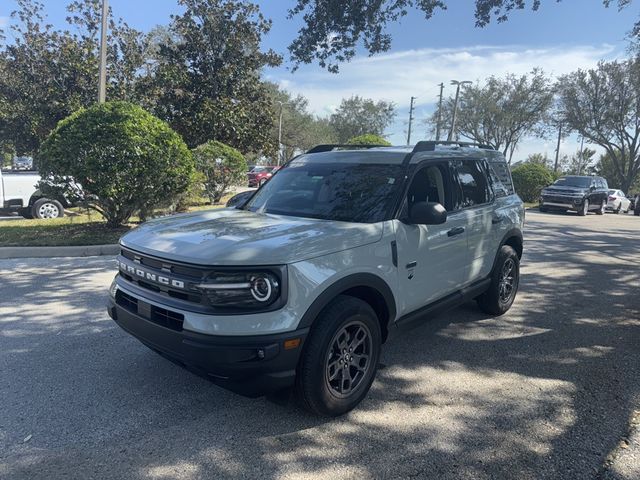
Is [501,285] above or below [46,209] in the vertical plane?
below

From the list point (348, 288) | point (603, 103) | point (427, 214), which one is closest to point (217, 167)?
→ point (427, 214)

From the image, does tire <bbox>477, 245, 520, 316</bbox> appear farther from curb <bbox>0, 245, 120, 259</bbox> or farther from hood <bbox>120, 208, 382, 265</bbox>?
curb <bbox>0, 245, 120, 259</bbox>

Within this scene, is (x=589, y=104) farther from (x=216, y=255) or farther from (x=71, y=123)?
(x=216, y=255)

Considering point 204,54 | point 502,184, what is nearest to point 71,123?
point 502,184

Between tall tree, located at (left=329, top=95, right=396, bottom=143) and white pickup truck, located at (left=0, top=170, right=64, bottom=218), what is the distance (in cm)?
4447

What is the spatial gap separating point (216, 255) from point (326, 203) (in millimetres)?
1340

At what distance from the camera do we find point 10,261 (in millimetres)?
7562

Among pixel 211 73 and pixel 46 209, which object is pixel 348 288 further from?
pixel 211 73

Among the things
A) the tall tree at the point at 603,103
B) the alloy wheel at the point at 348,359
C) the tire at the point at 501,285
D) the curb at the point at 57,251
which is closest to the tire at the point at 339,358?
the alloy wheel at the point at 348,359

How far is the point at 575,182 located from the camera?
21781 mm

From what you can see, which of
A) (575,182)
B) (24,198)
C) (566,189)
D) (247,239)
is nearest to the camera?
(247,239)

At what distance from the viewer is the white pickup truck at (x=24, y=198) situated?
1189 centimetres

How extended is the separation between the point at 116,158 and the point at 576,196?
19.4 metres

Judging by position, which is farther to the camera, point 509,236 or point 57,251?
point 57,251
